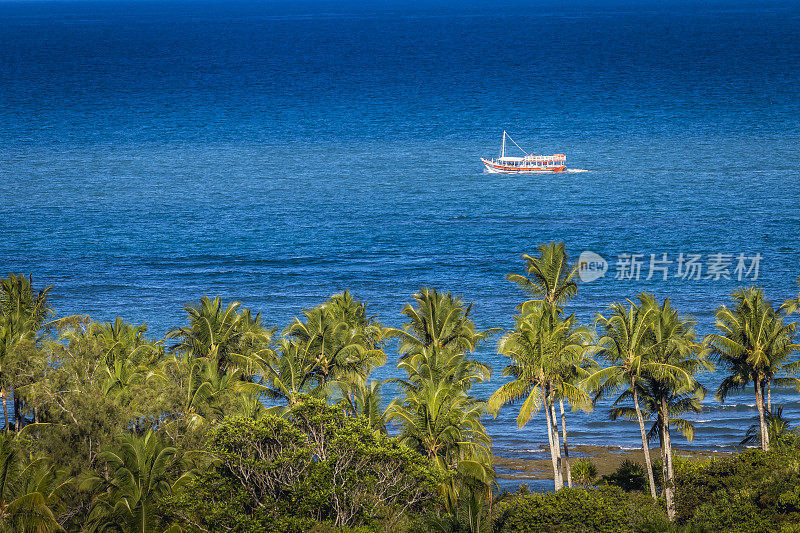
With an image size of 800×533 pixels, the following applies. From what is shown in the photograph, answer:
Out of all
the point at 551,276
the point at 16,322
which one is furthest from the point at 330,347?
the point at 16,322

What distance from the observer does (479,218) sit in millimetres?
151375

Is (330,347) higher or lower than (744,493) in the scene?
higher

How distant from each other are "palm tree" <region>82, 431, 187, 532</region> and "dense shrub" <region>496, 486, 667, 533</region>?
1417cm

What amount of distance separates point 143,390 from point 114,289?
75956mm

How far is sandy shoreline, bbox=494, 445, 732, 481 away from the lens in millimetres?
61844

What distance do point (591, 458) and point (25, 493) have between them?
39.9 metres

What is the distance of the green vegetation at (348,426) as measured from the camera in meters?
36.4

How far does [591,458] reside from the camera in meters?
64.5

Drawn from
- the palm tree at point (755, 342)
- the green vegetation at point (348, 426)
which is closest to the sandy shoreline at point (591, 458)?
the green vegetation at point (348, 426)

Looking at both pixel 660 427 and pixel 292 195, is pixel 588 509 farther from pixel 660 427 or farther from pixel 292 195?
pixel 292 195

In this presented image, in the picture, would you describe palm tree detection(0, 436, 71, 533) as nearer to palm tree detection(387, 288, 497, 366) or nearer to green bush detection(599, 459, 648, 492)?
palm tree detection(387, 288, 497, 366)

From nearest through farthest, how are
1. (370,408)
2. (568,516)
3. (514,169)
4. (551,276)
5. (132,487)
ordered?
(132,487) < (568,516) < (370,408) < (551,276) < (514,169)

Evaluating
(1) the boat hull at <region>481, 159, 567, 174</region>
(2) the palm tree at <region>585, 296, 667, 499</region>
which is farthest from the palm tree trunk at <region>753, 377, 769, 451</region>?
(1) the boat hull at <region>481, 159, 567, 174</region>

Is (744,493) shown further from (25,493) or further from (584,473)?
(25,493)
